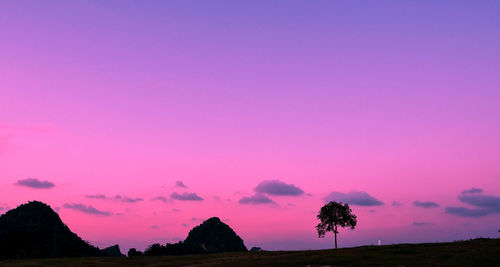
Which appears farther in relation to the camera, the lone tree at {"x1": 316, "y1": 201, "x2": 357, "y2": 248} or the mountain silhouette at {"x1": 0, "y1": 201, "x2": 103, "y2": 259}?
the mountain silhouette at {"x1": 0, "y1": 201, "x2": 103, "y2": 259}

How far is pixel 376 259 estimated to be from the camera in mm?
58250

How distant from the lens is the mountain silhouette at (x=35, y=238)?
502ft

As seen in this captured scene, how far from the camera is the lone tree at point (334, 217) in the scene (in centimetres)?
11469

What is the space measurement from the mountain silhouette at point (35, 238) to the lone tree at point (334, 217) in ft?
274

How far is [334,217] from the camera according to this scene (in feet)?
376

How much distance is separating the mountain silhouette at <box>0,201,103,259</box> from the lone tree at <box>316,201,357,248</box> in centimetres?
8356

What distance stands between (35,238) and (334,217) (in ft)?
356

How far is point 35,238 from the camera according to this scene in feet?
537

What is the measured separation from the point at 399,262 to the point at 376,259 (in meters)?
5.08

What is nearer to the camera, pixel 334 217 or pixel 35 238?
pixel 334 217

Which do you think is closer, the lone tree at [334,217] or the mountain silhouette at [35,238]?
the lone tree at [334,217]

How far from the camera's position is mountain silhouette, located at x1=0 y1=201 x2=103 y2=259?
153 meters

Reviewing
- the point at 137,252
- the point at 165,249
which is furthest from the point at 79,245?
the point at 137,252

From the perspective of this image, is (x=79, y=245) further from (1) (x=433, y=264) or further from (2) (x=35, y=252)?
(1) (x=433, y=264)
